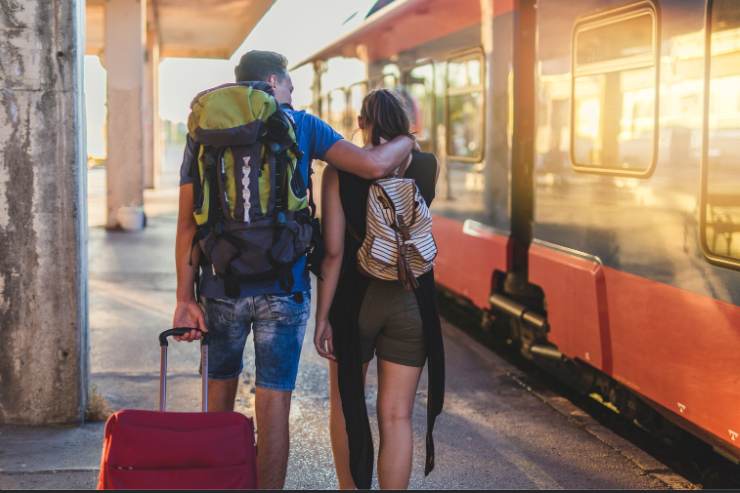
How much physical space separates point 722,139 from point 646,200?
2.84 feet

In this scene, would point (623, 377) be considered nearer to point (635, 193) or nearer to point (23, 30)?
point (635, 193)

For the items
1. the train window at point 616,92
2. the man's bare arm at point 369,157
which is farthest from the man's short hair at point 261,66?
the train window at point 616,92

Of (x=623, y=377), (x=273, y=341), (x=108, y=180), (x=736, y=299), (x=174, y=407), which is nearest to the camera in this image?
(x=273, y=341)

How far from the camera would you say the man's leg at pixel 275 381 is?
4012 millimetres

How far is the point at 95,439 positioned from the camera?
562cm

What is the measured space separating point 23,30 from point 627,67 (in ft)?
10.1

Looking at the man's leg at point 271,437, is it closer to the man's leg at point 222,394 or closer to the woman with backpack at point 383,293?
the man's leg at point 222,394

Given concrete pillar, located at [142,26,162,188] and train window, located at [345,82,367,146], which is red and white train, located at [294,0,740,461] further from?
concrete pillar, located at [142,26,162,188]

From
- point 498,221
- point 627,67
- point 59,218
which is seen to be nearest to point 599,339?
point 627,67

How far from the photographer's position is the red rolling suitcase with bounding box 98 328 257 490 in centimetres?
314

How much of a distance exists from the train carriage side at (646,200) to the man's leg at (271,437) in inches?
77.4

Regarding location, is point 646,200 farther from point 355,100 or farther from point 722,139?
point 355,100

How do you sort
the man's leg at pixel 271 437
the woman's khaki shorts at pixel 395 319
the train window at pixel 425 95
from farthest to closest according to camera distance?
the train window at pixel 425 95, the woman's khaki shorts at pixel 395 319, the man's leg at pixel 271 437

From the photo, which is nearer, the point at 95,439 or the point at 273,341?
the point at 273,341
